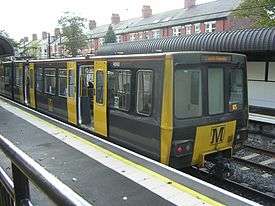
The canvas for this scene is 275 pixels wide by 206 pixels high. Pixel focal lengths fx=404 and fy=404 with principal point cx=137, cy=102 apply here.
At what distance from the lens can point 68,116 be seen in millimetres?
12383

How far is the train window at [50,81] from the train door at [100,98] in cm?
398

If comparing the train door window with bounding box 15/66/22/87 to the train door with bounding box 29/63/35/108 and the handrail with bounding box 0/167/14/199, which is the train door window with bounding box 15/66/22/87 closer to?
the train door with bounding box 29/63/35/108

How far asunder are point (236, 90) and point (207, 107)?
1.18 meters

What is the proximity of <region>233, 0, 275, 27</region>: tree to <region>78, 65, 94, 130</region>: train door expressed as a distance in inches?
527

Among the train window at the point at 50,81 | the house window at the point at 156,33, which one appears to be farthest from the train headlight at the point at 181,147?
the house window at the point at 156,33

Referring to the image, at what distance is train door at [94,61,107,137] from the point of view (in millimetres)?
9695

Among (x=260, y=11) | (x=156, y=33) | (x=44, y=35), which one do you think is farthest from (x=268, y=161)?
(x=44, y=35)

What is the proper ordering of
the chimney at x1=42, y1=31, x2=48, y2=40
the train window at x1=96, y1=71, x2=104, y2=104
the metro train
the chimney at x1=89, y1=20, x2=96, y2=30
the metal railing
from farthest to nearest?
the chimney at x1=42, y1=31, x2=48, y2=40 < the chimney at x1=89, y1=20, x2=96, y2=30 < the train window at x1=96, y1=71, x2=104, y2=104 < the metro train < the metal railing

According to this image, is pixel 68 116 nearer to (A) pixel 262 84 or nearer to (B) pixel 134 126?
(B) pixel 134 126

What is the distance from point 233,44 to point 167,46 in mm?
4398

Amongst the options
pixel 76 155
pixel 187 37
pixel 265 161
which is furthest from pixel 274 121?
pixel 76 155

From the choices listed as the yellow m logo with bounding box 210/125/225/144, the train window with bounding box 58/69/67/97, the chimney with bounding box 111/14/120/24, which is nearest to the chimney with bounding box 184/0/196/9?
the chimney with bounding box 111/14/120/24

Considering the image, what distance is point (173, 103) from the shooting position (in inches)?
290

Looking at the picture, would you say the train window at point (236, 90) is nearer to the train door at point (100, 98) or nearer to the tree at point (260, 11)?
the train door at point (100, 98)
